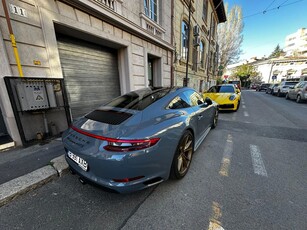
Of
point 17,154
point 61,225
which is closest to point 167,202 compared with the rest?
point 61,225

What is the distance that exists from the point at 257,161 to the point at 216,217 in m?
1.85

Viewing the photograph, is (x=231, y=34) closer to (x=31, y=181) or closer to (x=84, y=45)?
(x=84, y=45)

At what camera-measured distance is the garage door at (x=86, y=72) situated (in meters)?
4.46

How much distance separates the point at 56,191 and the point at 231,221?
237 cm

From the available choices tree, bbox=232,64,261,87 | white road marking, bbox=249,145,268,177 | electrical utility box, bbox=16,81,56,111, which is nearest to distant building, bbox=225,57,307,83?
tree, bbox=232,64,261,87

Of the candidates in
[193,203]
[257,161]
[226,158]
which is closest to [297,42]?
[257,161]

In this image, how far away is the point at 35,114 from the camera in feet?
11.2

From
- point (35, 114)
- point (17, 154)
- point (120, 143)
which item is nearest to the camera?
point (120, 143)

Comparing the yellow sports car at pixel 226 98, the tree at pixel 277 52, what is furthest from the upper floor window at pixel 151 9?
the tree at pixel 277 52

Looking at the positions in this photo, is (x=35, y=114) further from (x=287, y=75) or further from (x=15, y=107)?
(x=287, y=75)

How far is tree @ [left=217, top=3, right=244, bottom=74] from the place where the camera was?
1049 inches

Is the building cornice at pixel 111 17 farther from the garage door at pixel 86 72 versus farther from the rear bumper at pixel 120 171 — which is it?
the rear bumper at pixel 120 171

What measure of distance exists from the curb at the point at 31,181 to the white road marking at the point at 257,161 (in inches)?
136

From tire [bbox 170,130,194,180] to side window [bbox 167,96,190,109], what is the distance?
47 centimetres
